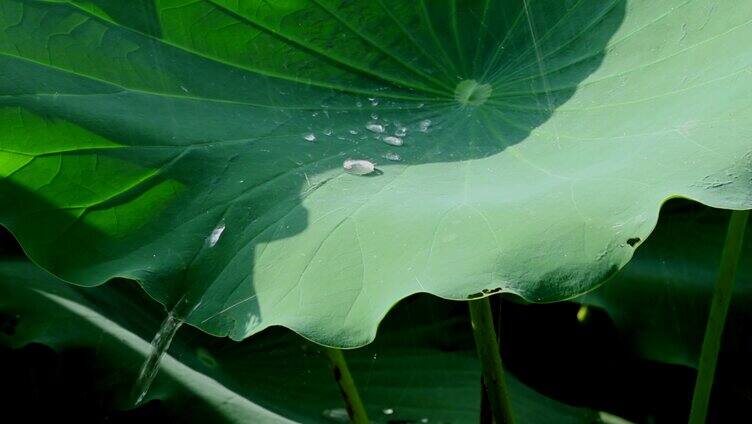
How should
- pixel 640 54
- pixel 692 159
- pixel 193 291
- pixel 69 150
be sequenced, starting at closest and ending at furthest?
pixel 692 159, pixel 193 291, pixel 69 150, pixel 640 54

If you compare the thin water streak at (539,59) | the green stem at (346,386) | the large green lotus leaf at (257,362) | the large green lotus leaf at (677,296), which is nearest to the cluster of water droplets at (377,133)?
the thin water streak at (539,59)

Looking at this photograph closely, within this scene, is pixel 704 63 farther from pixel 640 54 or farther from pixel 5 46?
pixel 5 46

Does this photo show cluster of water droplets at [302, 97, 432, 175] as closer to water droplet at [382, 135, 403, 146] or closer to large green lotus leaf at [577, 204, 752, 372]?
water droplet at [382, 135, 403, 146]

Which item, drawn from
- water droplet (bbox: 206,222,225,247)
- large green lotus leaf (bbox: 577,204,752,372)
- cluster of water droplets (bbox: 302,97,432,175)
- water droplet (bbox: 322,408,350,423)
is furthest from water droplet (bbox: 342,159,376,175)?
large green lotus leaf (bbox: 577,204,752,372)

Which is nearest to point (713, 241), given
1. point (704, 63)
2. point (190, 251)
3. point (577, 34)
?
point (577, 34)

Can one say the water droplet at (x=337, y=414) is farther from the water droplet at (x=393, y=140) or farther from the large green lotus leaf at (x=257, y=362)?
the water droplet at (x=393, y=140)
